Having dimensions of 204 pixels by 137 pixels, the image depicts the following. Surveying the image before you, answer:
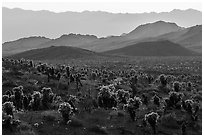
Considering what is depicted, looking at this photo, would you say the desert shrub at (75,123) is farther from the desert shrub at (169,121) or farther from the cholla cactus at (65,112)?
the desert shrub at (169,121)

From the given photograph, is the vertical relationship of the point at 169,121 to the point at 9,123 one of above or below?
below

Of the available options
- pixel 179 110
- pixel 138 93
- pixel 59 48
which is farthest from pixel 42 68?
pixel 59 48

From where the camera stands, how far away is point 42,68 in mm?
49031

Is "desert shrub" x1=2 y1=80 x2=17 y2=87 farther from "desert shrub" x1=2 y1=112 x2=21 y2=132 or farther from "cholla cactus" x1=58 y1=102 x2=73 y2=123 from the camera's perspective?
"desert shrub" x1=2 y1=112 x2=21 y2=132

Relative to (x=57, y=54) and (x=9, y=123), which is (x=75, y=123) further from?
(x=57, y=54)

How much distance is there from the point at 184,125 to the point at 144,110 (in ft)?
17.1

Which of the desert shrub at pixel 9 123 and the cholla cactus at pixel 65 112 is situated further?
the cholla cactus at pixel 65 112

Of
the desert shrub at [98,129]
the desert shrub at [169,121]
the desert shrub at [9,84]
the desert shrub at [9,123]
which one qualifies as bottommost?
the desert shrub at [169,121]

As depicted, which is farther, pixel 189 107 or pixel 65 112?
pixel 189 107

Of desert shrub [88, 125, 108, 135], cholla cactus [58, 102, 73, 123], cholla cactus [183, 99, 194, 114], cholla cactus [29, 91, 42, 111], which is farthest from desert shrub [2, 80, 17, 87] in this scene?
cholla cactus [183, 99, 194, 114]

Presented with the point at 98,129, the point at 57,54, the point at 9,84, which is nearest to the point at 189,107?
the point at 98,129

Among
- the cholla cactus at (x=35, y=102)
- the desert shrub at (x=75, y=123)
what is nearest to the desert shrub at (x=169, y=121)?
the desert shrub at (x=75, y=123)

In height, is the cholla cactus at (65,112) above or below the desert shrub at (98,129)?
above

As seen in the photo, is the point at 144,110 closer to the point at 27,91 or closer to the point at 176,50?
the point at 27,91
